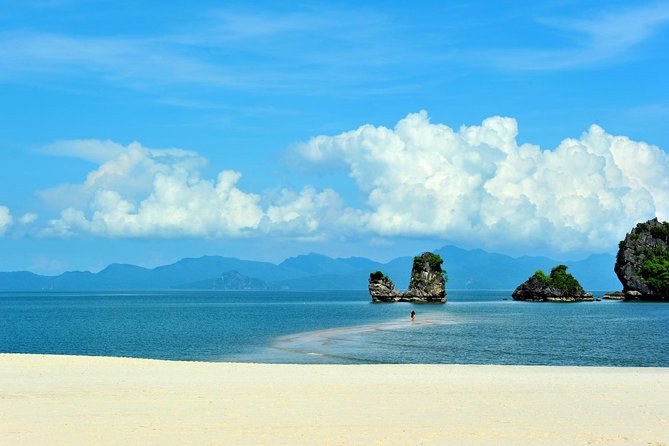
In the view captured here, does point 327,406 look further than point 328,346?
No

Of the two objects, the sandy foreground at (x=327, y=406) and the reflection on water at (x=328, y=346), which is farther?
the reflection on water at (x=328, y=346)

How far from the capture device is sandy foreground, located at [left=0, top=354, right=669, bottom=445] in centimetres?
2264

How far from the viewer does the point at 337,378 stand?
38.8 meters

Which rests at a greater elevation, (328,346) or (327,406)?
(327,406)

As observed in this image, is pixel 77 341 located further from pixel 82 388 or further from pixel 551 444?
pixel 551 444

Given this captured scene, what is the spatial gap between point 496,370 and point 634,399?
14234 mm

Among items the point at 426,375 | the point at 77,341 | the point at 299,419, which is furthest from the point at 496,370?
the point at 77,341

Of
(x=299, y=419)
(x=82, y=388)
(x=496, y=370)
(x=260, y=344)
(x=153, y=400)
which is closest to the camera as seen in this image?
(x=299, y=419)

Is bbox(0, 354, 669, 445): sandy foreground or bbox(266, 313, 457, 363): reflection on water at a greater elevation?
bbox(0, 354, 669, 445): sandy foreground

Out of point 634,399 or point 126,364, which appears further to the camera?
point 126,364

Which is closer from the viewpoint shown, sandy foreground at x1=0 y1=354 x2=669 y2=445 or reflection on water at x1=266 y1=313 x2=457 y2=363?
sandy foreground at x1=0 y1=354 x2=669 y2=445

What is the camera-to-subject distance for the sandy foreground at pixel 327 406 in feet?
74.3

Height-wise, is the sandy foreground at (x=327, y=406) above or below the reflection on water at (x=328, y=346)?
above

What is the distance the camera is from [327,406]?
28.3 m
